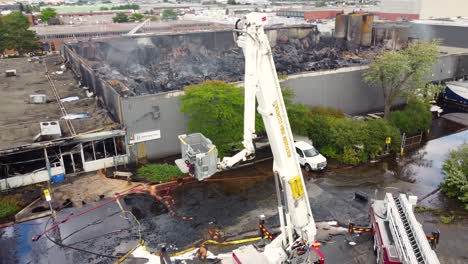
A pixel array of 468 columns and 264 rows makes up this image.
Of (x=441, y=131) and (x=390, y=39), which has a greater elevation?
(x=390, y=39)

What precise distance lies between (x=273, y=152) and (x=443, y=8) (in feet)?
238

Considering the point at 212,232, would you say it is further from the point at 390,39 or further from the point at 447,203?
the point at 390,39

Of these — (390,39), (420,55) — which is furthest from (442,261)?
(390,39)

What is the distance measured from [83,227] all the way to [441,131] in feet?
83.3

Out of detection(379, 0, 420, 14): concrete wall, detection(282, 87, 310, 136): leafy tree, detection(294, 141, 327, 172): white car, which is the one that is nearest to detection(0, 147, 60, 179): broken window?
detection(282, 87, 310, 136): leafy tree

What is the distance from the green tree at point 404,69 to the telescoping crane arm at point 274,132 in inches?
716

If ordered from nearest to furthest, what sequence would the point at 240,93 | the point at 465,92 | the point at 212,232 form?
the point at 212,232
the point at 240,93
the point at 465,92

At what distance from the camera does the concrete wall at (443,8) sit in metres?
66.6

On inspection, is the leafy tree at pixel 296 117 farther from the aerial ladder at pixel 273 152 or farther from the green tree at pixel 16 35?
the green tree at pixel 16 35

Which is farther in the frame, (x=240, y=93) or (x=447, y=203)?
(x=240, y=93)

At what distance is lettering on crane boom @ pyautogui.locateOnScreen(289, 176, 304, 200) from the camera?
35.7 feet

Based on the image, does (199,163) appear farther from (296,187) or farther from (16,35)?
(16,35)

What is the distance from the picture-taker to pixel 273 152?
35.7 feet

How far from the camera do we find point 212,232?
53.4ft
